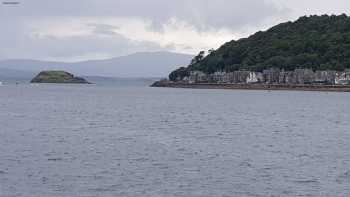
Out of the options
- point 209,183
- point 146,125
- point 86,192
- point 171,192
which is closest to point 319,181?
point 209,183

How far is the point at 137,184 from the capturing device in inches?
1663

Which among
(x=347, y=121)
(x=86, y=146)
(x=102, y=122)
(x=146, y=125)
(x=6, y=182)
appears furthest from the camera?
(x=347, y=121)

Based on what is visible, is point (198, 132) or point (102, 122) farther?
point (102, 122)

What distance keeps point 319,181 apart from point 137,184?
10239 mm

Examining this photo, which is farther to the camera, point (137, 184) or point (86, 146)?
point (86, 146)

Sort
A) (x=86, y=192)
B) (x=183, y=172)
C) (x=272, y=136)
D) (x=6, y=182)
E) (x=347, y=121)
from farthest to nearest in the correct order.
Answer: (x=347, y=121), (x=272, y=136), (x=183, y=172), (x=6, y=182), (x=86, y=192)

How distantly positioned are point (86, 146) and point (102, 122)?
3093cm

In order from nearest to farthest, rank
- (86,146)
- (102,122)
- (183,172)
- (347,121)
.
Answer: (183,172), (86,146), (102,122), (347,121)

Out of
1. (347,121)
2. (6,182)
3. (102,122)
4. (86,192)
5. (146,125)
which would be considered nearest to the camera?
(86,192)

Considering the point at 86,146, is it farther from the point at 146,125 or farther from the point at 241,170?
the point at 146,125

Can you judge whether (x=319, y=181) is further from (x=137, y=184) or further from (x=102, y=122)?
(x=102, y=122)

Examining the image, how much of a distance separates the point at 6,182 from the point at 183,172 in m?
10.4

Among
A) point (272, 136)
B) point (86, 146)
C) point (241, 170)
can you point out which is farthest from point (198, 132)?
point (241, 170)

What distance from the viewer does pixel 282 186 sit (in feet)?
139
